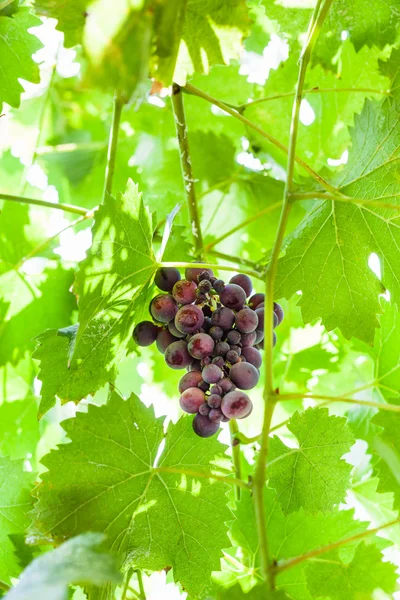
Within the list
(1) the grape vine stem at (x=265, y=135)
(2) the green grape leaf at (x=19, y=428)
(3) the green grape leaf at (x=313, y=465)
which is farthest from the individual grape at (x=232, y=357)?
(2) the green grape leaf at (x=19, y=428)

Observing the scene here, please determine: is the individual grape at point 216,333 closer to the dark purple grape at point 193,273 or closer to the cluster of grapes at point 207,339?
the cluster of grapes at point 207,339

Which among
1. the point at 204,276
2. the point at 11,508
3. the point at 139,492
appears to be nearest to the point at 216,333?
the point at 204,276

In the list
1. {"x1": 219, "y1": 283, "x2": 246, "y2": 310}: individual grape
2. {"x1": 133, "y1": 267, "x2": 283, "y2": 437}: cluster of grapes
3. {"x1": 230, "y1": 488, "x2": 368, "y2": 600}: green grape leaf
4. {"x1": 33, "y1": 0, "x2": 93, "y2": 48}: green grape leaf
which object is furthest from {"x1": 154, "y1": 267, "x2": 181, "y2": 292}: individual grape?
{"x1": 230, "y1": 488, "x2": 368, "y2": 600}: green grape leaf

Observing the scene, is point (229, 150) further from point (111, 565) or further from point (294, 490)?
point (111, 565)

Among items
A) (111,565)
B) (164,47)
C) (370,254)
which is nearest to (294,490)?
(370,254)

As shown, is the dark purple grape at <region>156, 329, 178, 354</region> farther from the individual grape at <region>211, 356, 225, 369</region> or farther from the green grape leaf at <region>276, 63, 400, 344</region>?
the green grape leaf at <region>276, 63, 400, 344</region>

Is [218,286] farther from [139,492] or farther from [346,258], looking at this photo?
[139,492]

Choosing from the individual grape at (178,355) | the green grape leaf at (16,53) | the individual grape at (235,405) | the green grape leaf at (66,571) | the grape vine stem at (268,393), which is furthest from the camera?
the green grape leaf at (16,53)
